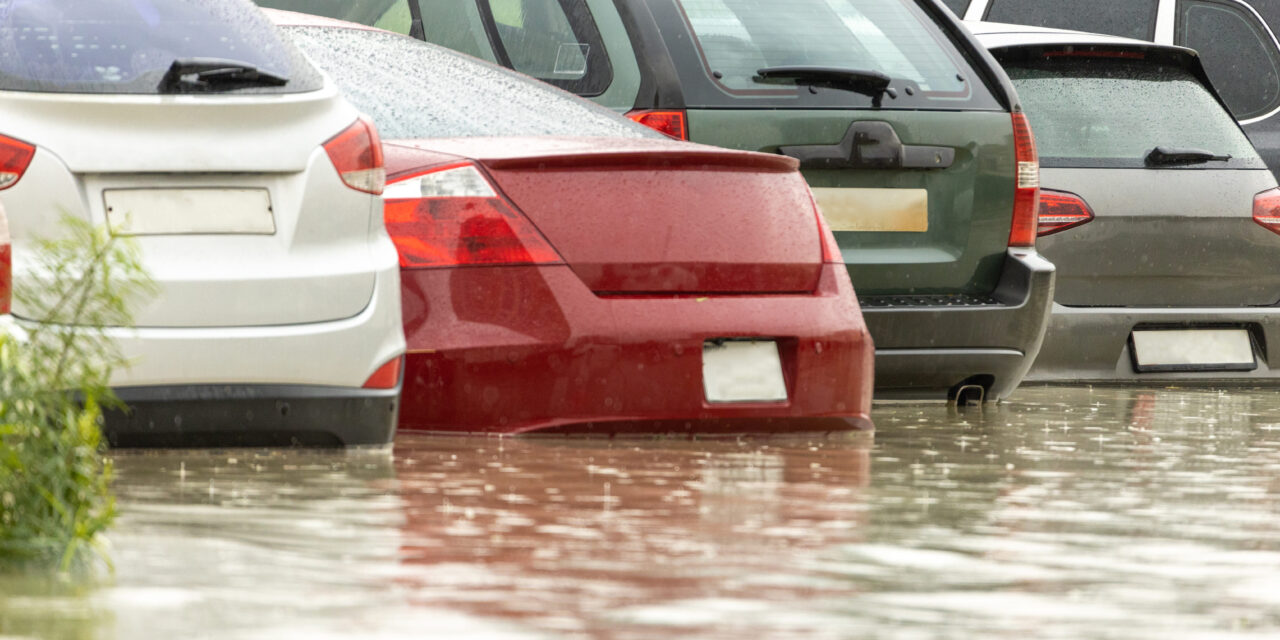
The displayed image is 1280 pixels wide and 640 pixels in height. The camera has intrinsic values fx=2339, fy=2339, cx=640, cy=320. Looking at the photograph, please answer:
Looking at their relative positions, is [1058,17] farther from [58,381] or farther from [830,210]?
[58,381]

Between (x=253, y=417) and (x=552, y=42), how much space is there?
2514 mm

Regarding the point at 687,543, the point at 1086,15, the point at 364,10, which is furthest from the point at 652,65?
the point at 1086,15

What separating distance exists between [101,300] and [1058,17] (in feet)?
26.3

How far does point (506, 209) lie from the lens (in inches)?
247

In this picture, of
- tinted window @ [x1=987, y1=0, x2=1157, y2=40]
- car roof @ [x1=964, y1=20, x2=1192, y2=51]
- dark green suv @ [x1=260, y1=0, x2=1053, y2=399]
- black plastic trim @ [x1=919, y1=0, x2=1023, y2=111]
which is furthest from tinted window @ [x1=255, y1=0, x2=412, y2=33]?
tinted window @ [x1=987, y1=0, x2=1157, y2=40]

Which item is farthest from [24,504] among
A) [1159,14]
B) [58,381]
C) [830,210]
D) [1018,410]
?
[1159,14]

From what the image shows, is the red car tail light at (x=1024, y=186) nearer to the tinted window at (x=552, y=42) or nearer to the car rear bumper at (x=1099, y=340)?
the car rear bumper at (x=1099, y=340)

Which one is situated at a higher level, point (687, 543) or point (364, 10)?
point (364, 10)

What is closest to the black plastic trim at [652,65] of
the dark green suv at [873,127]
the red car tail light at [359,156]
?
the dark green suv at [873,127]

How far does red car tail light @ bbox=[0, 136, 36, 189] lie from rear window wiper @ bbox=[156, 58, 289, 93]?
0.38m

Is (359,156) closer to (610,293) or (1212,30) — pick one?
(610,293)

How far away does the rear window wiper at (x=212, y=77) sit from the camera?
580cm

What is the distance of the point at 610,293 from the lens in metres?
6.35

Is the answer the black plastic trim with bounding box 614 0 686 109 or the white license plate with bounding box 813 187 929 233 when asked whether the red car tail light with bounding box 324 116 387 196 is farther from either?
the white license plate with bounding box 813 187 929 233
